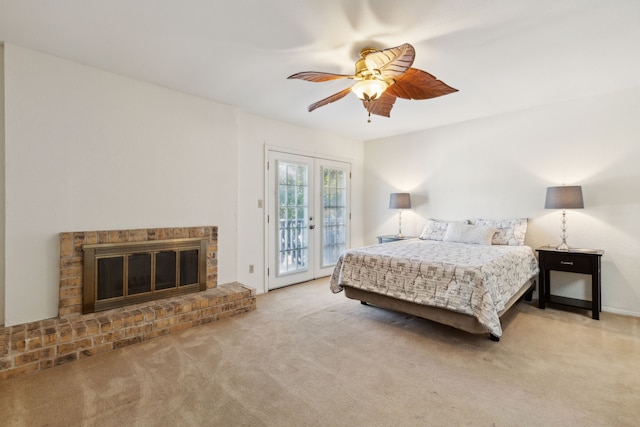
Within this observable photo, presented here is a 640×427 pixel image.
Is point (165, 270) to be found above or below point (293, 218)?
below

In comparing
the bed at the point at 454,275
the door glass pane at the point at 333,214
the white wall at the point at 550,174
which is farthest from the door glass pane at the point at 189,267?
the white wall at the point at 550,174

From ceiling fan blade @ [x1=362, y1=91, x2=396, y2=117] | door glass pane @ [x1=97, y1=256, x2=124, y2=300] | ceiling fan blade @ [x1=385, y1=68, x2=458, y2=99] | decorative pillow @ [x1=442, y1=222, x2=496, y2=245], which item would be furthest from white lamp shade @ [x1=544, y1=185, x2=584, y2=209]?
door glass pane @ [x1=97, y1=256, x2=124, y2=300]

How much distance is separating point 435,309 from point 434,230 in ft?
6.29

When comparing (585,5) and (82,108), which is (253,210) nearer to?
(82,108)

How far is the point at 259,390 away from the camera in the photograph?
1957 mm

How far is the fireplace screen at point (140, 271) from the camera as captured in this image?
9.00ft

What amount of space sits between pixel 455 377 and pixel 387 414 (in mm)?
662

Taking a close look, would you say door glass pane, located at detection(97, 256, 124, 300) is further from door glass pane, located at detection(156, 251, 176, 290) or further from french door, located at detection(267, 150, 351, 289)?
french door, located at detection(267, 150, 351, 289)

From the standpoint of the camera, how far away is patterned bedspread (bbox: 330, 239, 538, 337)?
8.00 ft

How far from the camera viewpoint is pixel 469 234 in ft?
12.8

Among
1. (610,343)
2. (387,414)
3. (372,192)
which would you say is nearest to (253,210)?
(372,192)

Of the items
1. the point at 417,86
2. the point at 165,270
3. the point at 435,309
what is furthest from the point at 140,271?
the point at 417,86

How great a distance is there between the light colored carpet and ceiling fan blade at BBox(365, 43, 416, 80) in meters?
2.13

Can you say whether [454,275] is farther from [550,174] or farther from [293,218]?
[293,218]
